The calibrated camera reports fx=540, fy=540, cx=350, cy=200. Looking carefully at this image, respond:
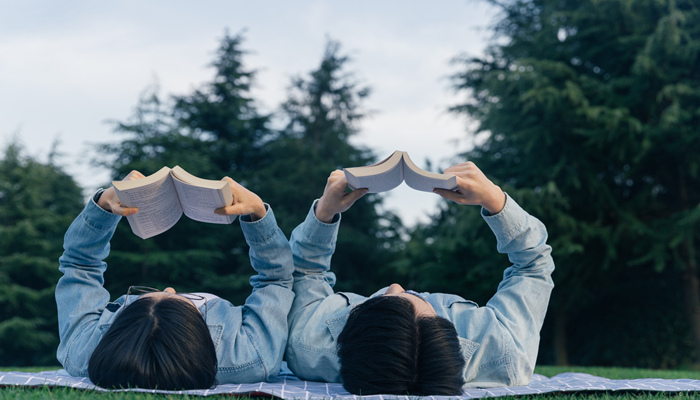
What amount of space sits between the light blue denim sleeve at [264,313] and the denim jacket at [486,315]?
109mm

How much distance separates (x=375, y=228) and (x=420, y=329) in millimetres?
13758

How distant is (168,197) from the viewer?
2605 millimetres

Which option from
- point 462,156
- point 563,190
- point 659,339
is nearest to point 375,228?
point 462,156

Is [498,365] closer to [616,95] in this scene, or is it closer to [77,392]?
[77,392]

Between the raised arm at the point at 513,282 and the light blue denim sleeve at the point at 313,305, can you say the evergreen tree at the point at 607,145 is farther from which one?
the light blue denim sleeve at the point at 313,305

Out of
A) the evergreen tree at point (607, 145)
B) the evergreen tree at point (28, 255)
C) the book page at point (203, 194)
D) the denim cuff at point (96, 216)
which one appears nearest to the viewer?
the book page at point (203, 194)

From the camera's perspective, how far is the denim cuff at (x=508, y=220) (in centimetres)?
252

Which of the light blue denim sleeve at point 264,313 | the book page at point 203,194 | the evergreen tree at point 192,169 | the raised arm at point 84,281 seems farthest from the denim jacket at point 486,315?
the evergreen tree at point 192,169

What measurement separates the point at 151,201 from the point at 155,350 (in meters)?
0.73

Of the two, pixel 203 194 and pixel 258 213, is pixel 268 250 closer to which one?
pixel 258 213

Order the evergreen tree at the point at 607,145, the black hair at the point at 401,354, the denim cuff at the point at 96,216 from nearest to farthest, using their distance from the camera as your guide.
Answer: the black hair at the point at 401,354, the denim cuff at the point at 96,216, the evergreen tree at the point at 607,145

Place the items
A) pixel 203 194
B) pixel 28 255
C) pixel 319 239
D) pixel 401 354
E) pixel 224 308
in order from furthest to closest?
pixel 28 255, pixel 319 239, pixel 224 308, pixel 203 194, pixel 401 354

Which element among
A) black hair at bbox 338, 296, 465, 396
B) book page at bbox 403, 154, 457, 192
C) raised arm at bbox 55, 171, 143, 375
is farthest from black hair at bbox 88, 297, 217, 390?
book page at bbox 403, 154, 457, 192

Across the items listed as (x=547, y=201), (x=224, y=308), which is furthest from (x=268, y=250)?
(x=547, y=201)
